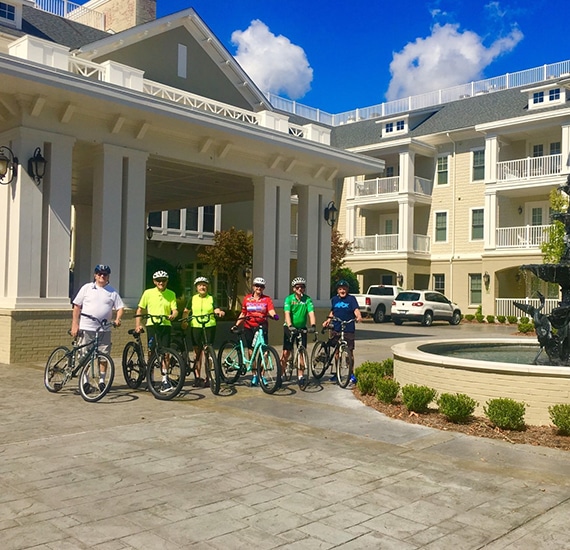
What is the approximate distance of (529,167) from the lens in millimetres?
33156

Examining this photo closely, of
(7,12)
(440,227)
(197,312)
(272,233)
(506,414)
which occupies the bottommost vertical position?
(506,414)

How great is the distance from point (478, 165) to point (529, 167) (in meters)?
3.48

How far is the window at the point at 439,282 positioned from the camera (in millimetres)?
37562

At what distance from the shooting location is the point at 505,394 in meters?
8.27

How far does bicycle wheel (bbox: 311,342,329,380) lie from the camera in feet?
37.2

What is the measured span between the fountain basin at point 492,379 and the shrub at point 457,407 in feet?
1.42

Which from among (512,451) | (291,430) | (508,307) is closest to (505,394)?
(512,451)

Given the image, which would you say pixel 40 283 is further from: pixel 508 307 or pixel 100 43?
pixel 508 307

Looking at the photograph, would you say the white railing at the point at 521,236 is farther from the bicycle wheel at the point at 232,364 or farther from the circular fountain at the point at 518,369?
the bicycle wheel at the point at 232,364

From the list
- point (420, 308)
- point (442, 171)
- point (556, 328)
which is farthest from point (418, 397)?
point (442, 171)

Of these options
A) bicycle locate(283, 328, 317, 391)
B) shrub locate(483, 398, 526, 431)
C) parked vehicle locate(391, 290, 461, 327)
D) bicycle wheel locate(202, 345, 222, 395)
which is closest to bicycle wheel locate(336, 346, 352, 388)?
bicycle locate(283, 328, 317, 391)

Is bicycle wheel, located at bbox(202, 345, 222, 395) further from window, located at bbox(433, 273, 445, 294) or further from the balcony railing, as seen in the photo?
window, located at bbox(433, 273, 445, 294)

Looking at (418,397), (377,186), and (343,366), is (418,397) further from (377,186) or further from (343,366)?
(377,186)

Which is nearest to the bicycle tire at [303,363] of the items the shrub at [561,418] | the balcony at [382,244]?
the shrub at [561,418]
